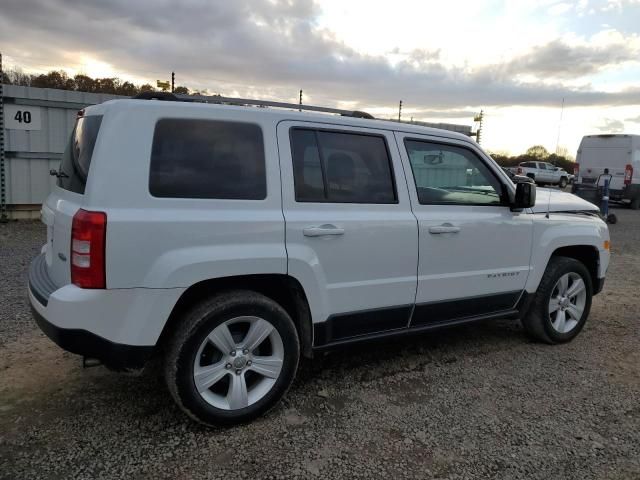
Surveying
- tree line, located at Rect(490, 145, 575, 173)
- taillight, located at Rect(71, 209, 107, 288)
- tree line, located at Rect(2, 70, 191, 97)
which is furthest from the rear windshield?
tree line, located at Rect(490, 145, 575, 173)

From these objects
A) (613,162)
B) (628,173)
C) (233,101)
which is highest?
(613,162)

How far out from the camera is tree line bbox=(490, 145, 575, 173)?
1624 inches

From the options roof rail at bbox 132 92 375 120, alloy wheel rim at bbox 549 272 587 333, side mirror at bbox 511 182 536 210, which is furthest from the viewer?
alloy wheel rim at bbox 549 272 587 333

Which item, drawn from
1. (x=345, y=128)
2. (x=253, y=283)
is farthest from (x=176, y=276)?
(x=345, y=128)

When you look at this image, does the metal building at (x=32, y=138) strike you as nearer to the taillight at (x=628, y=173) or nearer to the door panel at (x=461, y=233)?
the door panel at (x=461, y=233)

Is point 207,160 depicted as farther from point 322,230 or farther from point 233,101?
point 322,230

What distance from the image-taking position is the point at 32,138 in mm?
9289

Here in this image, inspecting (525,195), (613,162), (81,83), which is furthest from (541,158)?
(525,195)

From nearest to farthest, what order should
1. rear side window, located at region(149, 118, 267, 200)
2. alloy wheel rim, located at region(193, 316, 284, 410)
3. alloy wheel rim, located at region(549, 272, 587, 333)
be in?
rear side window, located at region(149, 118, 267, 200) < alloy wheel rim, located at region(193, 316, 284, 410) < alloy wheel rim, located at region(549, 272, 587, 333)

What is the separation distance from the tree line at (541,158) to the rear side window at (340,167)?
38.9 m

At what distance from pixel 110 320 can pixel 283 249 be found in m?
1.00

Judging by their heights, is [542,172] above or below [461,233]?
above

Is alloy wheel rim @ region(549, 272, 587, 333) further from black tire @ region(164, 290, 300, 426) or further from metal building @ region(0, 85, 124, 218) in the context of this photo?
metal building @ region(0, 85, 124, 218)

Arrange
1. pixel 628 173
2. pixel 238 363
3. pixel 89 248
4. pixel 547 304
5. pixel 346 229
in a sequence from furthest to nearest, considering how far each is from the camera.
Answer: pixel 628 173, pixel 547 304, pixel 346 229, pixel 238 363, pixel 89 248
